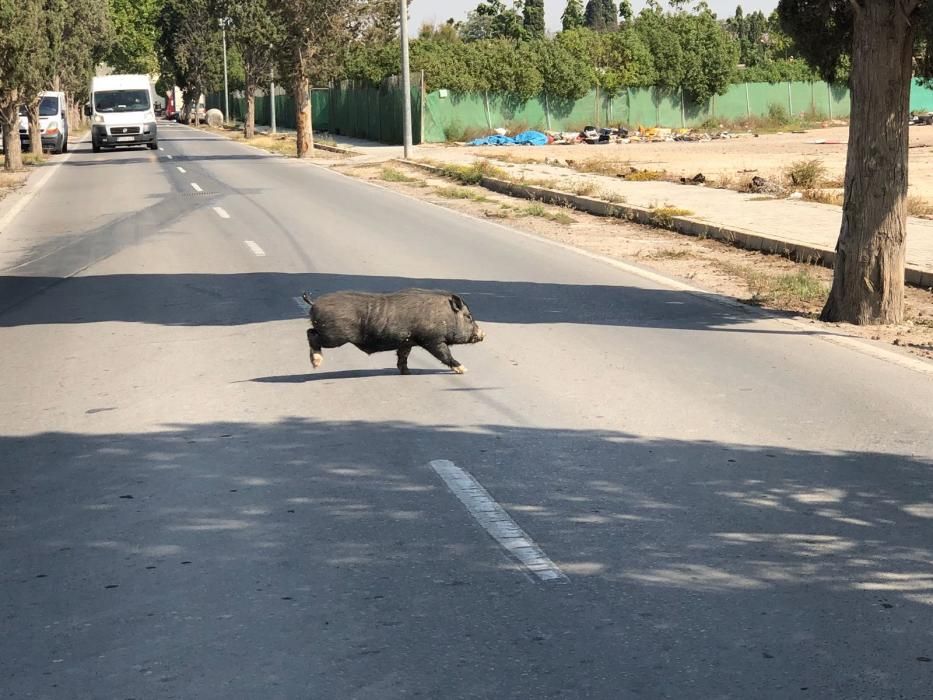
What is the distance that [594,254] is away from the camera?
54.0 ft

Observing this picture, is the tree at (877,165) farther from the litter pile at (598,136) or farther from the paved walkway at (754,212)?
the litter pile at (598,136)

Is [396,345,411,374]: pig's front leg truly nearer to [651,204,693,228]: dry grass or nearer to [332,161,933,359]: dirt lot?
[332,161,933,359]: dirt lot

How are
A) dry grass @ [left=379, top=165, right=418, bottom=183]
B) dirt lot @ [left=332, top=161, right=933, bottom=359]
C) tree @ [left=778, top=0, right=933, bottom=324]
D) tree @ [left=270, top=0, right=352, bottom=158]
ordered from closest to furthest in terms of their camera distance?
tree @ [left=778, top=0, right=933, bottom=324] → dirt lot @ [left=332, top=161, right=933, bottom=359] → dry grass @ [left=379, top=165, right=418, bottom=183] → tree @ [left=270, top=0, right=352, bottom=158]

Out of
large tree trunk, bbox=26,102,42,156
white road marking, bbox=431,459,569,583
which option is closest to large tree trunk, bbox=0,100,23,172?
large tree trunk, bbox=26,102,42,156

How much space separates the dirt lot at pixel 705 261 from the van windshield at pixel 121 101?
25.8 m

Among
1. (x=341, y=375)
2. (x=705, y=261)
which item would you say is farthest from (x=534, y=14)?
(x=341, y=375)

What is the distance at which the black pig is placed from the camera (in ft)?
28.1

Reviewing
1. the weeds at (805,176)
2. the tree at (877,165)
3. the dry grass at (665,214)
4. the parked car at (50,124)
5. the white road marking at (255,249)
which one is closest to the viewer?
the tree at (877,165)

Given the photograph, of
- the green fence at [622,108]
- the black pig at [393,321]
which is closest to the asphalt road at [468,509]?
the black pig at [393,321]

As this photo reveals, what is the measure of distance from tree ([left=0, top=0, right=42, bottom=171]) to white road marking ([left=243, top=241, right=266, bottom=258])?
18.2 m

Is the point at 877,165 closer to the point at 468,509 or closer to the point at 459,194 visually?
the point at 468,509

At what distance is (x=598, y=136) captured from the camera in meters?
53.8

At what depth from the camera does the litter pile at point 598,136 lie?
52469mm

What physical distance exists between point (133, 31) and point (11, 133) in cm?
10329
